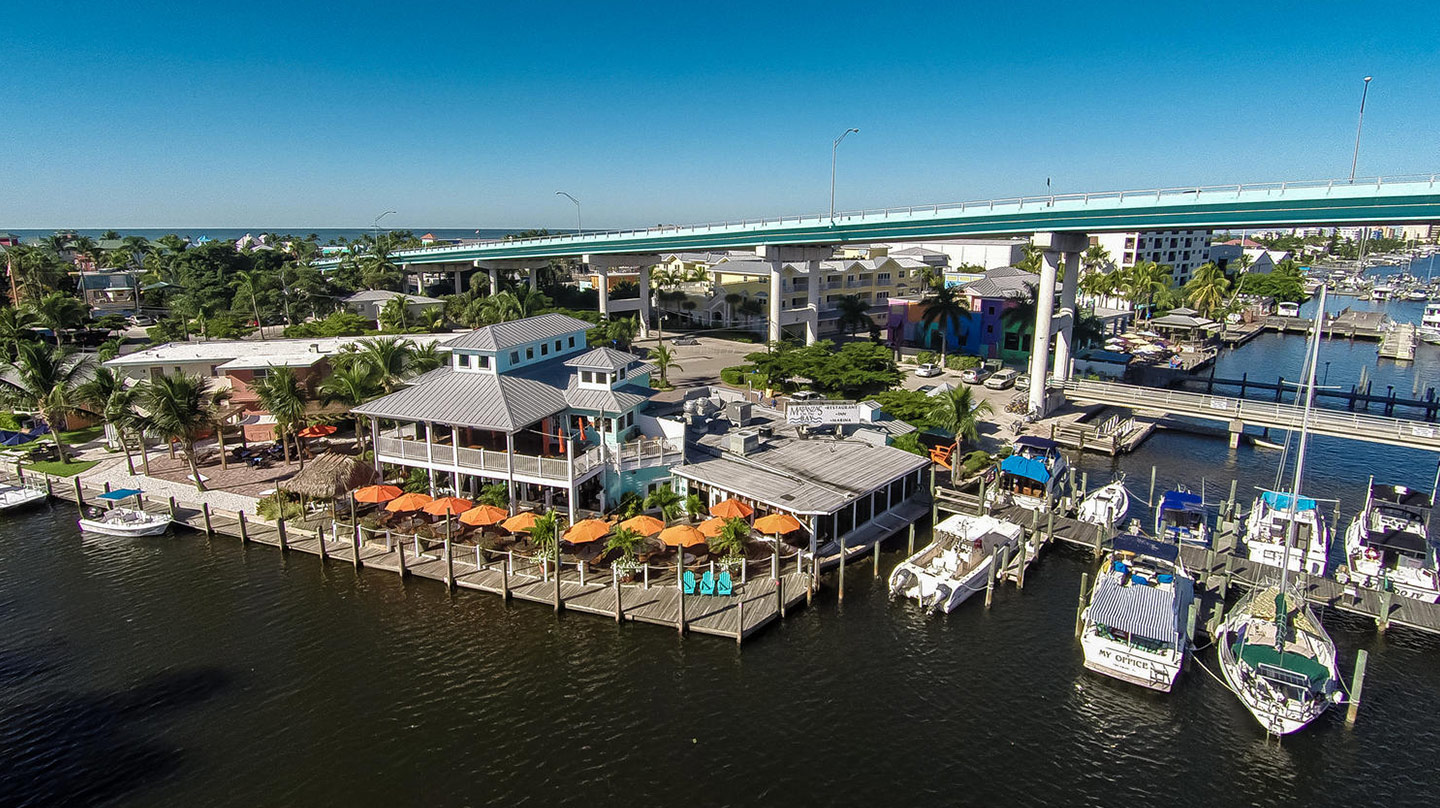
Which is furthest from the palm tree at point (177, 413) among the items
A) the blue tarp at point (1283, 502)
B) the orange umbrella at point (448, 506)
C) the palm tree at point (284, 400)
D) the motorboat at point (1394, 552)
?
the motorboat at point (1394, 552)

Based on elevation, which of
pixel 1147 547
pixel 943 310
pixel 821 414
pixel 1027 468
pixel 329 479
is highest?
pixel 943 310

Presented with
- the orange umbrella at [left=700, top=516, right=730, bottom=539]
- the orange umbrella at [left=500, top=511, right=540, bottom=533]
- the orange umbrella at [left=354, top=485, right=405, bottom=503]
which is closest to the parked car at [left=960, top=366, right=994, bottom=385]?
the orange umbrella at [left=700, top=516, right=730, bottom=539]

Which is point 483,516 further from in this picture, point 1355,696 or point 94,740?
point 1355,696

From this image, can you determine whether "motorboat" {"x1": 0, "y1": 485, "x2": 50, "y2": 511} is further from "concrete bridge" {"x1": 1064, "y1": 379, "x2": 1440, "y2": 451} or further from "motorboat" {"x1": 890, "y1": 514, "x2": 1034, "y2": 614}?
"concrete bridge" {"x1": 1064, "y1": 379, "x2": 1440, "y2": 451}

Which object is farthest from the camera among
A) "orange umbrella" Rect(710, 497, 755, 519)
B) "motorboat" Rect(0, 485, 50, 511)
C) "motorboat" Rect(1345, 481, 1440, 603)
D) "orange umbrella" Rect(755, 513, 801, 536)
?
"motorboat" Rect(0, 485, 50, 511)

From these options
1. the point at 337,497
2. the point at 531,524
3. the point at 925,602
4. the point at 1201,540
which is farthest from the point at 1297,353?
the point at 337,497

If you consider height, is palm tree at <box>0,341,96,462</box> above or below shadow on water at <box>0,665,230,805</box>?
above

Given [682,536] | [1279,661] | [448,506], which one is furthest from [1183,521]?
[448,506]
